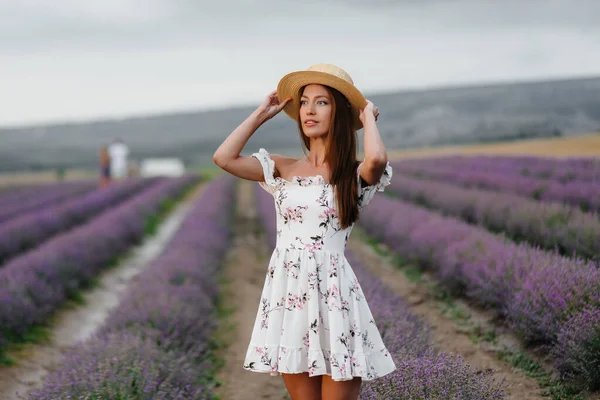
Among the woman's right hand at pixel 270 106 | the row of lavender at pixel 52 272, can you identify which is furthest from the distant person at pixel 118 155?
the woman's right hand at pixel 270 106

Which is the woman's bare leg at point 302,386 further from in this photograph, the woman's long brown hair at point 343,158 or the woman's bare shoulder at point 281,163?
the woman's bare shoulder at point 281,163

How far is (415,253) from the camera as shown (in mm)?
6574

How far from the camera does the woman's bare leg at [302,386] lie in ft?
6.53

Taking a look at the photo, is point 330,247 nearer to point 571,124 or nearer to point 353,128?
point 353,128

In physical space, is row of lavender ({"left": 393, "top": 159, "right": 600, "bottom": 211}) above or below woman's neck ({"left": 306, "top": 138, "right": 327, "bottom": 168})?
below

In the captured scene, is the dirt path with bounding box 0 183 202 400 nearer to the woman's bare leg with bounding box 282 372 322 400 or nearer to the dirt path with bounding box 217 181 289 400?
the dirt path with bounding box 217 181 289 400

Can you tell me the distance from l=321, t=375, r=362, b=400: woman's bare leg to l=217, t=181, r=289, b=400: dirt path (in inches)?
66.7

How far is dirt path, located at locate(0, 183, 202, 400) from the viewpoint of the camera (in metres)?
4.22

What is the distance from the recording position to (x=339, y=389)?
1.90 meters

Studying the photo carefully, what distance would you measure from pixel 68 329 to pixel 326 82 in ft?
14.5

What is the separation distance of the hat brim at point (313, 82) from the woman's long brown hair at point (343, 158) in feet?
0.13

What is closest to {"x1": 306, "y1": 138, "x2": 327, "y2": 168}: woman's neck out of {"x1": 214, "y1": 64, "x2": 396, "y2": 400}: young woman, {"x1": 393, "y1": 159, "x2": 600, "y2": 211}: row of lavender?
{"x1": 214, "y1": 64, "x2": 396, "y2": 400}: young woman

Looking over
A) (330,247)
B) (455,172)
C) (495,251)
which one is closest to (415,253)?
(495,251)

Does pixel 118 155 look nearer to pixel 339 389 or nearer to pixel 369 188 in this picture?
pixel 369 188
